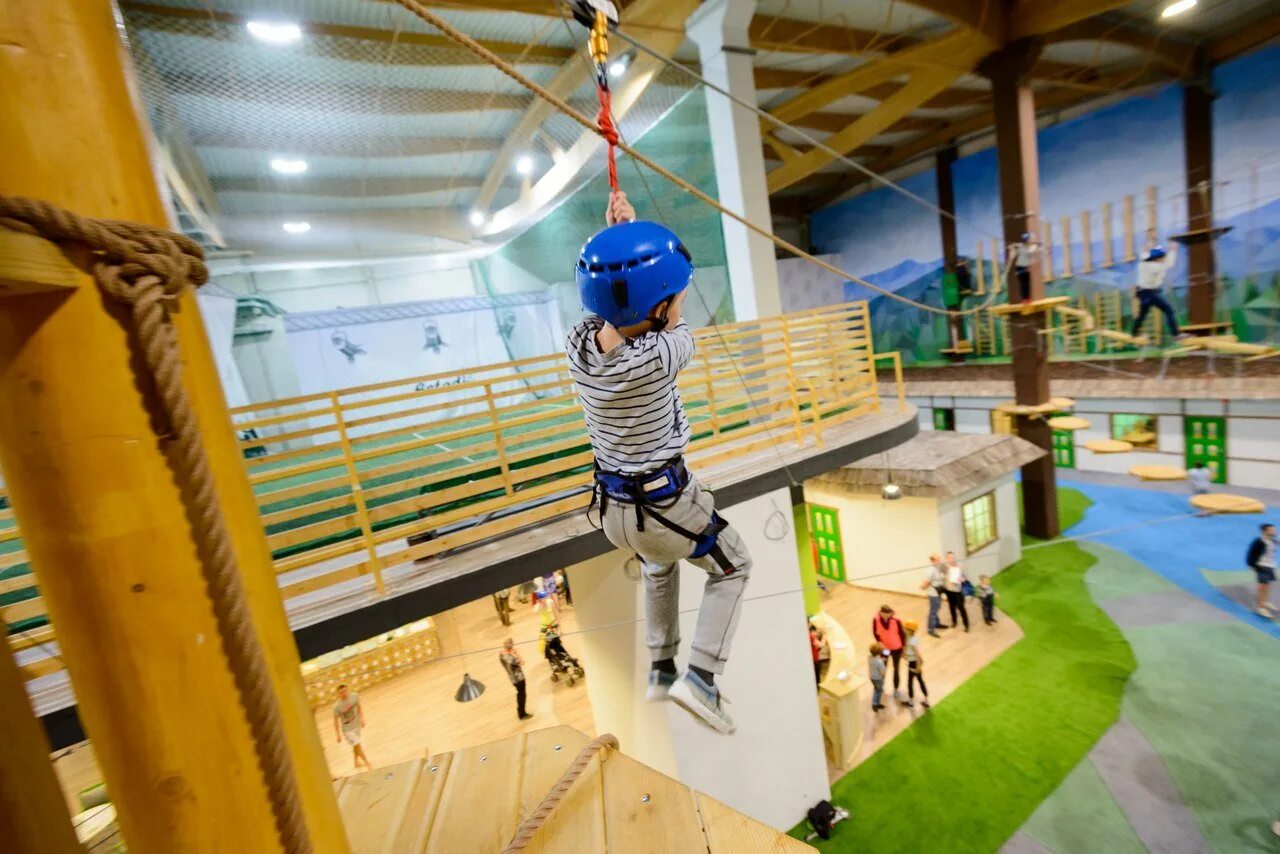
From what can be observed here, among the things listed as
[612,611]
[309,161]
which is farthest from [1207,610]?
[309,161]

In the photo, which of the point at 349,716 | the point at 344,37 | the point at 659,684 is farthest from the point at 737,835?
the point at 344,37

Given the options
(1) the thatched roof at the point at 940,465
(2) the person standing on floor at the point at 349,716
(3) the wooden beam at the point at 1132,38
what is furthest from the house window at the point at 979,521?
(2) the person standing on floor at the point at 349,716

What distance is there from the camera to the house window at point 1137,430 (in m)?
10.8

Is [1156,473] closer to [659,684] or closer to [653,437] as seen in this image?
[659,684]

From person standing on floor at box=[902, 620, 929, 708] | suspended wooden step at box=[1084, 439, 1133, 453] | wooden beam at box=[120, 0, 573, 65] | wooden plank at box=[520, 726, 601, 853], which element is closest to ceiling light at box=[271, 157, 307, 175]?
wooden beam at box=[120, 0, 573, 65]

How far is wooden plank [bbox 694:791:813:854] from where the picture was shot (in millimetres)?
1535

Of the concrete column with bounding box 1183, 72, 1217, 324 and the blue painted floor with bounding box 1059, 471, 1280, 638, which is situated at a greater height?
the concrete column with bounding box 1183, 72, 1217, 324

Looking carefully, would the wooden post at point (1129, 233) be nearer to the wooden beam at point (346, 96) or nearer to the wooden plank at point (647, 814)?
the wooden beam at point (346, 96)

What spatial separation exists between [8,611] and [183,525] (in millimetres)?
3555

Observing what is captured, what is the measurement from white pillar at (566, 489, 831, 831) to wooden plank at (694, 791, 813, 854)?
97.5 inches

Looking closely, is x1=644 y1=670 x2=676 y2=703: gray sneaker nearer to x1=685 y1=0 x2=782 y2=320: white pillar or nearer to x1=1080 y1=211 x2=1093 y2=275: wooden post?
x1=685 y1=0 x2=782 y2=320: white pillar

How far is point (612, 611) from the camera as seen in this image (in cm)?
458

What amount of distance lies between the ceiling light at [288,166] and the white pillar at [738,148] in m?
4.38

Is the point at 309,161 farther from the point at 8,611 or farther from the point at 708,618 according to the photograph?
the point at 708,618
